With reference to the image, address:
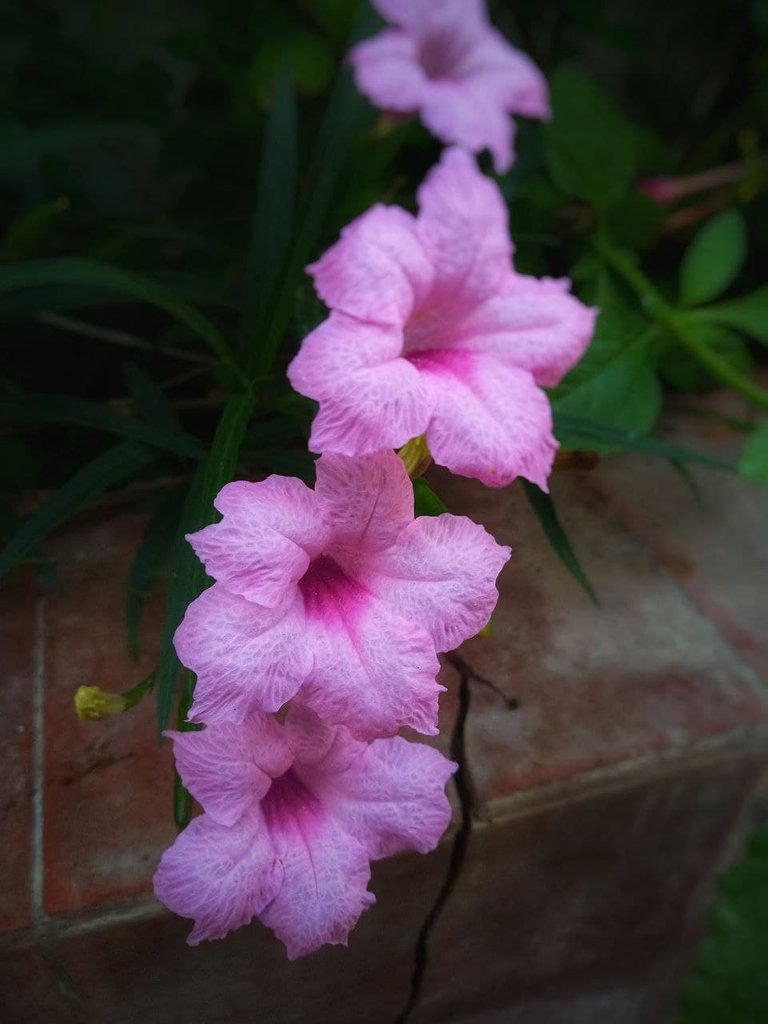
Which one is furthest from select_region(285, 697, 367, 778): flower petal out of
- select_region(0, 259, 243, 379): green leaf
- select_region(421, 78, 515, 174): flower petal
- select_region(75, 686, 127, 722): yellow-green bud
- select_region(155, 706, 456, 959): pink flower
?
select_region(421, 78, 515, 174): flower petal

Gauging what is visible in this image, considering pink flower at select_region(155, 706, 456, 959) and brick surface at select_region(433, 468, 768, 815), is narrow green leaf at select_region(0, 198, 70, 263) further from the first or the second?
pink flower at select_region(155, 706, 456, 959)

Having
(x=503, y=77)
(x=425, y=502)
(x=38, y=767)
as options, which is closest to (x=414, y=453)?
(x=425, y=502)

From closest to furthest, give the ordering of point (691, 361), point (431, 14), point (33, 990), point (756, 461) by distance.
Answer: point (33, 990)
point (756, 461)
point (431, 14)
point (691, 361)

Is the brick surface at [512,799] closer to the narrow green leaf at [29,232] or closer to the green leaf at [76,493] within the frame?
the green leaf at [76,493]

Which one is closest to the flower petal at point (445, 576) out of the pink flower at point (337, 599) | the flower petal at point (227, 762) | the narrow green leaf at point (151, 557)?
the pink flower at point (337, 599)

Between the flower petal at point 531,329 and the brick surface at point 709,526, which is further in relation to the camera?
the brick surface at point 709,526

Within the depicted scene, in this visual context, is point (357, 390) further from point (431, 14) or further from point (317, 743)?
point (431, 14)

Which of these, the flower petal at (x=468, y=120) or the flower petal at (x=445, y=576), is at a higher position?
the flower petal at (x=468, y=120)
